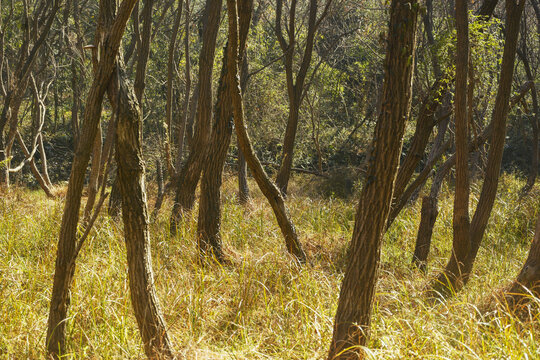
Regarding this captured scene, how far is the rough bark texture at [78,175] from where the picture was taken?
2416 mm

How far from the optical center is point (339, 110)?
575 inches

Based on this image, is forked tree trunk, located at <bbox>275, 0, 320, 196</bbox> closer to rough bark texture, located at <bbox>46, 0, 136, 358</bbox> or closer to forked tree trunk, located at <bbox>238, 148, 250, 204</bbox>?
forked tree trunk, located at <bbox>238, 148, 250, 204</bbox>

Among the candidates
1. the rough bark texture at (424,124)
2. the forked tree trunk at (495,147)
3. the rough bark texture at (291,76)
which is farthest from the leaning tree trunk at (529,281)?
the rough bark texture at (291,76)

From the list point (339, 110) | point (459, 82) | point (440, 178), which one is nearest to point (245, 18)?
point (459, 82)

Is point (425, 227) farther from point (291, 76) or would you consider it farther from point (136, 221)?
point (291, 76)

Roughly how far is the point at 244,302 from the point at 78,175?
1659 mm

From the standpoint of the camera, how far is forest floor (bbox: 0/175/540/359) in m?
2.94

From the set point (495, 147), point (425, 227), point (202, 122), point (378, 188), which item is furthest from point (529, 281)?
point (202, 122)

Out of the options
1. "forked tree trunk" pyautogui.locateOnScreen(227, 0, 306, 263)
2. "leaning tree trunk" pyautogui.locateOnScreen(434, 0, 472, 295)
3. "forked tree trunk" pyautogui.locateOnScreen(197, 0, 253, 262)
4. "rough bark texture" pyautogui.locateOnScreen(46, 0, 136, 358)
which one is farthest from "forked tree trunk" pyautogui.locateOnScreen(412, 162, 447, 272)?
"rough bark texture" pyautogui.locateOnScreen(46, 0, 136, 358)

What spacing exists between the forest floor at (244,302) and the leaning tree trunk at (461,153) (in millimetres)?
240

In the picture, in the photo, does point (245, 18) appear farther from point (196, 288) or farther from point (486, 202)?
point (486, 202)

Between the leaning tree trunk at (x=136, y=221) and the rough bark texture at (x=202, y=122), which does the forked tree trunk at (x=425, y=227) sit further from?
the leaning tree trunk at (x=136, y=221)

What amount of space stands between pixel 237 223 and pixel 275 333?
262 cm

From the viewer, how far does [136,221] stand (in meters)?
2.55
